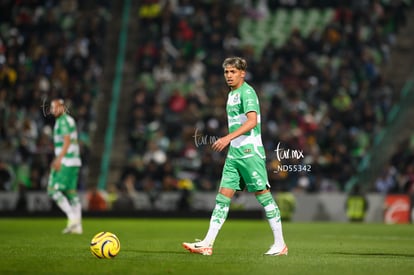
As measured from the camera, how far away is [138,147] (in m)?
29.9

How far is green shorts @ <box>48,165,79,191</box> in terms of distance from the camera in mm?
18198

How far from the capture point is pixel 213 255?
12.4 metres

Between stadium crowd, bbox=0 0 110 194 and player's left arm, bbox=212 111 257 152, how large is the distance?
16.2 meters

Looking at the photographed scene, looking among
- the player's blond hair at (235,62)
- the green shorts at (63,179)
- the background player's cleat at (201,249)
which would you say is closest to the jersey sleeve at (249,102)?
the player's blond hair at (235,62)

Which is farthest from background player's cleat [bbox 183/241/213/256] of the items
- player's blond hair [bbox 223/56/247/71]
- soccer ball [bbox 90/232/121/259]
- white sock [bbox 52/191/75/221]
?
white sock [bbox 52/191/75/221]

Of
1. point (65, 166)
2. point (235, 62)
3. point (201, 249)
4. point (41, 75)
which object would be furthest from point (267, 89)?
point (201, 249)

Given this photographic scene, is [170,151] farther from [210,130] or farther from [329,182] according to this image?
[329,182]

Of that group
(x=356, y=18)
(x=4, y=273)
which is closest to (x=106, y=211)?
(x=356, y=18)

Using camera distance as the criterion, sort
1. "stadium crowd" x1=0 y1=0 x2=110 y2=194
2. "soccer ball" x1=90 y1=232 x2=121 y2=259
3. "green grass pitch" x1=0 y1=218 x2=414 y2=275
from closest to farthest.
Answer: "green grass pitch" x1=0 y1=218 x2=414 y2=275, "soccer ball" x1=90 y1=232 x2=121 y2=259, "stadium crowd" x1=0 y1=0 x2=110 y2=194

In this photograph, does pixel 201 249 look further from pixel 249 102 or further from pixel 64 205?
pixel 64 205

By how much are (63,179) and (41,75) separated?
1393 cm

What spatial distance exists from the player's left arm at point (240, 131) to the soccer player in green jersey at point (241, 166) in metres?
0.03

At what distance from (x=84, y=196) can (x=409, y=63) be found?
513 inches

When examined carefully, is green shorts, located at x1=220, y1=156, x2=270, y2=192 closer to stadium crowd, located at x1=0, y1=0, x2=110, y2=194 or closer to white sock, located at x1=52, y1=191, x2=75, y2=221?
white sock, located at x1=52, y1=191, x2=75, y2=221
